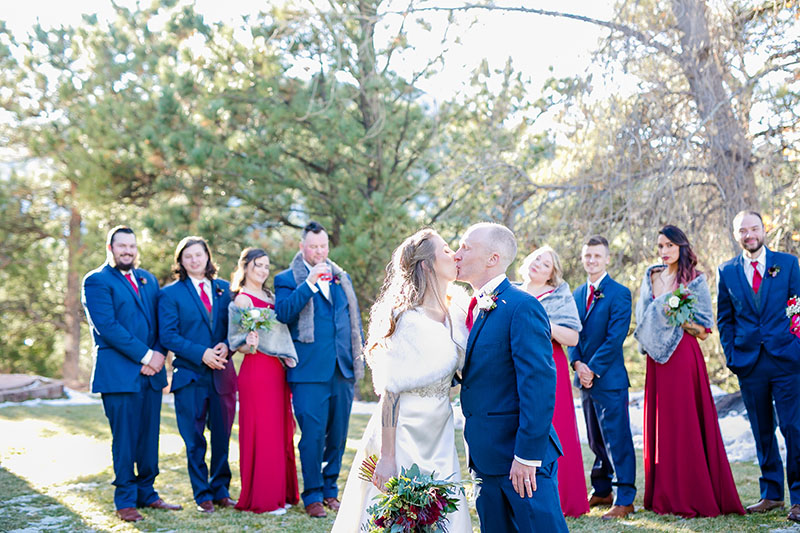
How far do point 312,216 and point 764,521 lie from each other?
12264mm

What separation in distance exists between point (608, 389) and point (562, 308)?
81cm

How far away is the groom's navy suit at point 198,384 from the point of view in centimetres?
631

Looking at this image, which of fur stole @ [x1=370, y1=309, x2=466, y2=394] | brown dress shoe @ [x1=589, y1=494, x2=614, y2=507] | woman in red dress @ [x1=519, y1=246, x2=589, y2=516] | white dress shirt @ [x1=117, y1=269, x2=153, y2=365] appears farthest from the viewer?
brown dress shoe @ [x1=589, y1=494, x2=614, y2=507]

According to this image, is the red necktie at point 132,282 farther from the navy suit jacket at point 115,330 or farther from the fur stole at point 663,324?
the fur stole at point 663,324

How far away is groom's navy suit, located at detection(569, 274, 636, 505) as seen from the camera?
593 centimetres

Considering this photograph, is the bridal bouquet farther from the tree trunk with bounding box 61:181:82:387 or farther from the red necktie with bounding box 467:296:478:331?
the tree trunk with bounding box 61:181:82:387

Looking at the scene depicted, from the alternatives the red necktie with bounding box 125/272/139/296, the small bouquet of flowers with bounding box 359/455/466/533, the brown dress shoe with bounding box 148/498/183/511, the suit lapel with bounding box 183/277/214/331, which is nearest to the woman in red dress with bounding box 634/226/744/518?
the small bouquet of flowers with bounding box 359/455/466/533

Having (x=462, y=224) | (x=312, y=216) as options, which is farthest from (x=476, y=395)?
(x=312, y=216)

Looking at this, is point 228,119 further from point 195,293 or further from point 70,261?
point 195,293

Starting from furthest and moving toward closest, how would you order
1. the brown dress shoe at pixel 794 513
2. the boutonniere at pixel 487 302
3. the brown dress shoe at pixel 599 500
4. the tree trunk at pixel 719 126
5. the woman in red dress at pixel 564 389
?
the tree trunk at pixel 719 126 < the brown dress shoe at pixel 599 500 < the woman in red dress at pixel 564 389 < the brown dress shoe at pixel 794 513 < the boutonniere at pixel 487 302

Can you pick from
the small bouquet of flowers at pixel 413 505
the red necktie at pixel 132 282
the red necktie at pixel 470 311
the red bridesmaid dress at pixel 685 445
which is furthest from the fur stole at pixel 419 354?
the red necktie at pixel 132 282

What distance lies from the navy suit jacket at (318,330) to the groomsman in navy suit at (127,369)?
1.07 m

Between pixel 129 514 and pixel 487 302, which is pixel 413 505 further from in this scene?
pixel 129 514

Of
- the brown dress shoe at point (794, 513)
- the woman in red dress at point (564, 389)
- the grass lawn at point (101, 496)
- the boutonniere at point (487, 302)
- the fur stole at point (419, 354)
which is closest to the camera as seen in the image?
the boutonniere at point (487, 302)
